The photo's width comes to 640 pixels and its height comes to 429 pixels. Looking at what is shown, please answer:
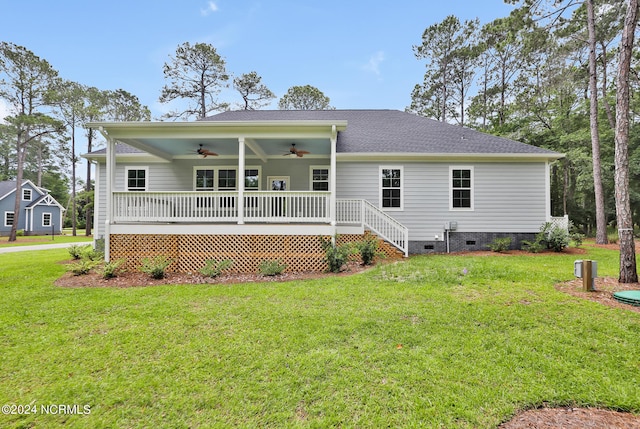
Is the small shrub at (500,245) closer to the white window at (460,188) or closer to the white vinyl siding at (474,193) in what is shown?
the white vinyl siding at (474,193)

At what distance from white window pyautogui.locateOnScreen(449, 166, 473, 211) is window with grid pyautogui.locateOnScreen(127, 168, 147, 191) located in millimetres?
11502

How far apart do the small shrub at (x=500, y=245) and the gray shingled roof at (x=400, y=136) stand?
9.97ft

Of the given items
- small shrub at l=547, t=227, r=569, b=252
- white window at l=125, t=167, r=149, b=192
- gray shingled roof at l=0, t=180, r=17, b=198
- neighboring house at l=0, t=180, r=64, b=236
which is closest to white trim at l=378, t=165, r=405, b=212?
small shrub at l=547, t=227, r=569, b=252

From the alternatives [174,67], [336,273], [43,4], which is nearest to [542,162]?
[336,273]

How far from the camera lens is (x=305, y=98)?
2531 centimetres

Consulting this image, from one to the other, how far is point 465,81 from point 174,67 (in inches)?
878

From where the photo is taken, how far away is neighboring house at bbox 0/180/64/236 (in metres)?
24.7

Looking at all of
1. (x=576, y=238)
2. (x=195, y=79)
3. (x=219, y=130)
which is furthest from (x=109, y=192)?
(x=195, y=79)

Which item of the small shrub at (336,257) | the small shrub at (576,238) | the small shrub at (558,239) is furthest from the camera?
the small shrub at (576,238)

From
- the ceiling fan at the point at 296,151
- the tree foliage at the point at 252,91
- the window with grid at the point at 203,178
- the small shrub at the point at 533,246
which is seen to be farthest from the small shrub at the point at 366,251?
the tree foliage at the point at 252,91

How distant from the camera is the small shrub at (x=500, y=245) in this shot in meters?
9.62

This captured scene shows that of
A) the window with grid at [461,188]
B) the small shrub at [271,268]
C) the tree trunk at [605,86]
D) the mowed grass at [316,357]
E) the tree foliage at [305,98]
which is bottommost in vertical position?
the mowed grass at [316,357]

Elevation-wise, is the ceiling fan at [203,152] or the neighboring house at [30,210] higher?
the ceiling fan at [203,152]

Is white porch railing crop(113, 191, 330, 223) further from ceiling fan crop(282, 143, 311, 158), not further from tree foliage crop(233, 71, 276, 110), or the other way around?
tree foliage crop(233, 71, 276, 110)
